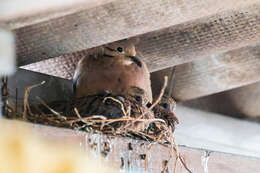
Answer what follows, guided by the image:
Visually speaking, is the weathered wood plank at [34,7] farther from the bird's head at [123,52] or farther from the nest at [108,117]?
the bird's head at [123,52]

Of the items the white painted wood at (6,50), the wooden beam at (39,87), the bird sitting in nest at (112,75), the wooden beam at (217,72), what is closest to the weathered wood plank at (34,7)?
the white painted wood at (6,50)

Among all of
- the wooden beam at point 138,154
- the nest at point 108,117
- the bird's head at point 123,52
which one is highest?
the bird's head at point 123,52

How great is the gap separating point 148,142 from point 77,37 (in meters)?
0.38

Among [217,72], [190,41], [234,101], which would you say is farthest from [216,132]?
[190,41]

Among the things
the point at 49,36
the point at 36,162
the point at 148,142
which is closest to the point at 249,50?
the point at 148,142

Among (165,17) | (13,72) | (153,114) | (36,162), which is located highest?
(165,17)

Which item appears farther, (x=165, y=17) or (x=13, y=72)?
(x=13, y=72)

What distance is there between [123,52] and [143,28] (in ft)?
0.56

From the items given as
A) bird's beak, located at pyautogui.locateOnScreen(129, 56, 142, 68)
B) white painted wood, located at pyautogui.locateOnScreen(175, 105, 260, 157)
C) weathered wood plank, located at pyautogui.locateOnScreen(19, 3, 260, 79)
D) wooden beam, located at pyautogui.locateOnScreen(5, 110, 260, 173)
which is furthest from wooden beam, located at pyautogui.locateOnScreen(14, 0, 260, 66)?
white painted wood, located at pyautogui.locateOnScreen(175, 105, 260, 157)

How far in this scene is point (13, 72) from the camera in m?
2.12

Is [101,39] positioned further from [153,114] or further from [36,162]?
[36,162]

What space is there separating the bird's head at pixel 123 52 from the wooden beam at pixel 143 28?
9cm

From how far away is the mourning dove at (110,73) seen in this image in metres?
2.04

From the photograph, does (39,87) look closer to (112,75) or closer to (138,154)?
(112,75)
